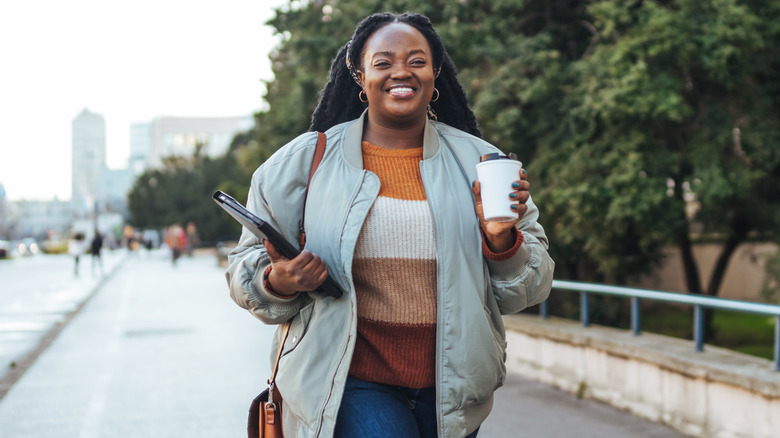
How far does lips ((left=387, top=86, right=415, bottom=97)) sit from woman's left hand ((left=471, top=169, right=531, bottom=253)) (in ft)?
1.11

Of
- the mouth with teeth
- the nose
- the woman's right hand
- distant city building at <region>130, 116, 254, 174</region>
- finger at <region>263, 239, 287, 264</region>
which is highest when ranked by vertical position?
distant city building at <region>130, 116, 254, 174</region>

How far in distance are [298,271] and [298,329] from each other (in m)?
0.25

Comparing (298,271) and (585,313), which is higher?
(298,271)

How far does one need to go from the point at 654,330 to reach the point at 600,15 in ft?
27.5

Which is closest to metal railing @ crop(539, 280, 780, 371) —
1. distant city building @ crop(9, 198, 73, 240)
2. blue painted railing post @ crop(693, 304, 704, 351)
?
blue painted railing post @ crop(693, 304, 704, 351)

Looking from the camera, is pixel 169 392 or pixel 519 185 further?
pixel 169 392

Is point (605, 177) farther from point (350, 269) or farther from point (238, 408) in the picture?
point (350, 269)

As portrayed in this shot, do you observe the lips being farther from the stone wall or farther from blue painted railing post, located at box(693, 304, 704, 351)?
blue painted railing post, located at box(693, 304, 704, 351)

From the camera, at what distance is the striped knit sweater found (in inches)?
89.1

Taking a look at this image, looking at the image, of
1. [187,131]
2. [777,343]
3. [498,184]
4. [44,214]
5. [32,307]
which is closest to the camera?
[498,184]

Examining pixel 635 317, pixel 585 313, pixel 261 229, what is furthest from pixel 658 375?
pixel 261 229

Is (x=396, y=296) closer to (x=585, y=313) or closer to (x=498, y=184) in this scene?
(x=498, y=184)

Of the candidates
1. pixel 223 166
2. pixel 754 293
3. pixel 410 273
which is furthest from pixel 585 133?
pixel 223 166

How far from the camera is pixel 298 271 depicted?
7.04ft
